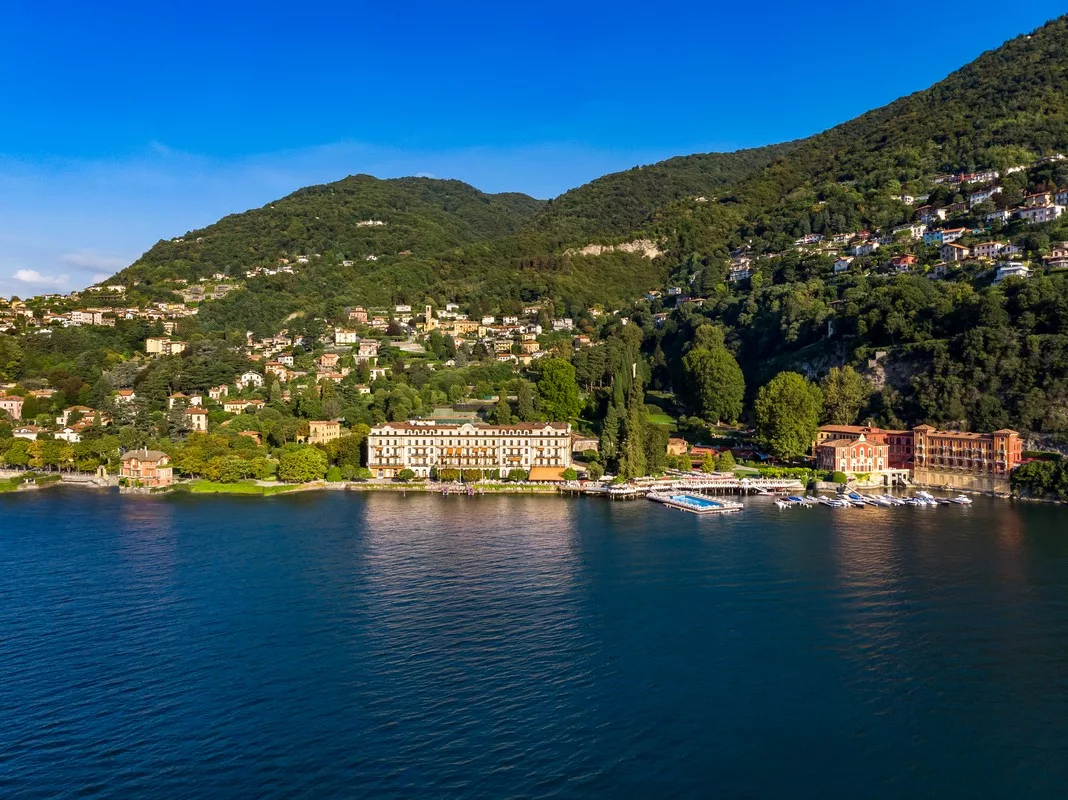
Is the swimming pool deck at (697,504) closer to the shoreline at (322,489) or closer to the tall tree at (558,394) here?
the shoreline at (322,489)

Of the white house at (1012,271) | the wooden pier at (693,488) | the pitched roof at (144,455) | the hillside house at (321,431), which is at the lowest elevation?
the wooden pier at (693,488)

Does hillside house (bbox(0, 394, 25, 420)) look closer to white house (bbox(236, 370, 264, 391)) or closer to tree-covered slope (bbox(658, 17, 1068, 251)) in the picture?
white house (bbox(236, 370, 264, 391))

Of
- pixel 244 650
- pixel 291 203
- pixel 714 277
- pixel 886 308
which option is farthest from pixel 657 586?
pixel 291 203

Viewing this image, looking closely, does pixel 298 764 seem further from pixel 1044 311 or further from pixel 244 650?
pixel 1044 311

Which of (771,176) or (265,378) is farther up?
(771,176)

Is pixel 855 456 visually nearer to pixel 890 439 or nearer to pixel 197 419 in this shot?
pixel 890 439

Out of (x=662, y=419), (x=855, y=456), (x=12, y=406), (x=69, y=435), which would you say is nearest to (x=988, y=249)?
(x=662, y=419)

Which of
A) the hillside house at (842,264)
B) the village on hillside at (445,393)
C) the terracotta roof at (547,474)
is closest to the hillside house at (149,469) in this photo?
the village on hillside at (445,393)
